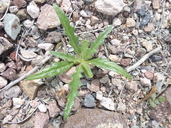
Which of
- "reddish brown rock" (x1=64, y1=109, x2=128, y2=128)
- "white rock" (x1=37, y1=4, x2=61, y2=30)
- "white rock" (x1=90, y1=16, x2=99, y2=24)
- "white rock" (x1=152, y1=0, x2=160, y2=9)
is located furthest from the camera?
"white rock" (x1=152, y1=0, x2=160, y2=9)

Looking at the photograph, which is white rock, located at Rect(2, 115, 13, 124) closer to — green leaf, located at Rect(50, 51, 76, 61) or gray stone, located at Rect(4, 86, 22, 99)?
gray stone, located at Rect(4, 86, 22, 99)

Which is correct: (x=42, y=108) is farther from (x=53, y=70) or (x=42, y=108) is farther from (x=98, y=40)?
(x=98, y=40)

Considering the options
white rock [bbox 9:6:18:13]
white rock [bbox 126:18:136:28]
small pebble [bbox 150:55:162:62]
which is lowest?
small pebble [bbox 150:55:162:62]

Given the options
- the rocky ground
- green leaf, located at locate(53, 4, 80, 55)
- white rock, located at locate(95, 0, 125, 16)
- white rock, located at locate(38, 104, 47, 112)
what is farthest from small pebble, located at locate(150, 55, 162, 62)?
white rock, located at locate(38, 104, 47, 112)

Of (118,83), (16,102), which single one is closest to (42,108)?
(16,102)

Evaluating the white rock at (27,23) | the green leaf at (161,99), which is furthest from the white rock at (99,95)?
the white rock at (27,23)

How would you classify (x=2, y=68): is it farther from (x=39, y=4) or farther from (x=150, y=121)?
(x=150, y=121)
